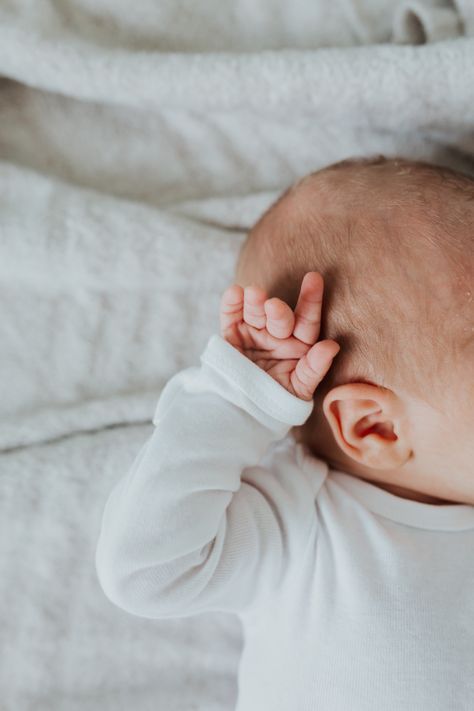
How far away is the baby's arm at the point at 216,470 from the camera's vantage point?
3.10 ft

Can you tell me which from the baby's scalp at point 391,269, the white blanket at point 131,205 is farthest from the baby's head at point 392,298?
the white blanket at point 131,205

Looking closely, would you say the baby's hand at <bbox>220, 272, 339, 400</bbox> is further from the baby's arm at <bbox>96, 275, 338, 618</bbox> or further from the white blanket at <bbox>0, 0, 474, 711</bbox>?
the white blanket at <bbox>0, 0, 474, 711</bbox>

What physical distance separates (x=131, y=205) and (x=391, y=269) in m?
0.54

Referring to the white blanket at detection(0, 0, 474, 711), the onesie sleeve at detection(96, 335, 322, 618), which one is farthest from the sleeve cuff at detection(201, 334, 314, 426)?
the white blanket at detection(0, 0, 474, 711)

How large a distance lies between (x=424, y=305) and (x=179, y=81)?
60cm

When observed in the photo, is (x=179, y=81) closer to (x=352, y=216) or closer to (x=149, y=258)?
(x=149, y=258)

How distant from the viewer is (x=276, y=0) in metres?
1.36

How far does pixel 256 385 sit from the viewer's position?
981 mm

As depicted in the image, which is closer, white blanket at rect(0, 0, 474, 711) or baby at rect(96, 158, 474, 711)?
baby at rect(96, 158, 474, 711)

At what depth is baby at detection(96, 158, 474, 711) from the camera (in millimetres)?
945

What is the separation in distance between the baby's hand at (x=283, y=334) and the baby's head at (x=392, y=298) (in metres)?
0.04

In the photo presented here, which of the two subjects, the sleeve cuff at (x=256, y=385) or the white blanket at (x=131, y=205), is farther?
the white blanket at (x=131, y=205)

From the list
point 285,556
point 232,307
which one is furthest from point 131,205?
point 285,556

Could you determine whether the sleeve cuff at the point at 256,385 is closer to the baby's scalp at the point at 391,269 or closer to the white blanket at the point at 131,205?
the baby's scalp at the point at 391,269
